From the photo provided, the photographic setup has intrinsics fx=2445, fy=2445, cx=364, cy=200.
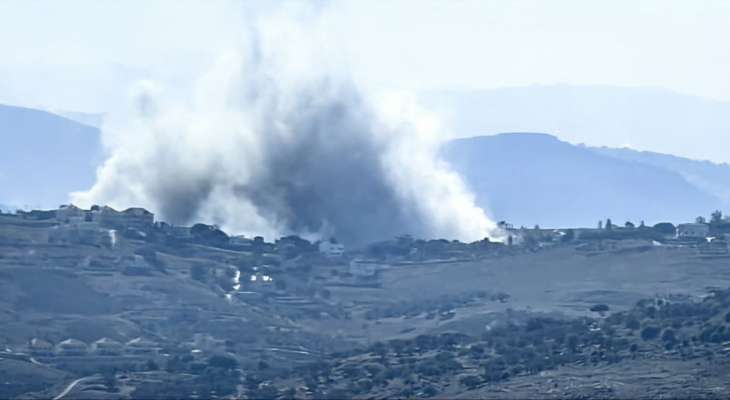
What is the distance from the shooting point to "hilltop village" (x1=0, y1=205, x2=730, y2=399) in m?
77.4

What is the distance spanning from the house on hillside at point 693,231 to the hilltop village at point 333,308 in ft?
0.54

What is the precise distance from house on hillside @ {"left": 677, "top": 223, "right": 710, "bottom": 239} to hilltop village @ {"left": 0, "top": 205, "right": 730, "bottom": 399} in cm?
17

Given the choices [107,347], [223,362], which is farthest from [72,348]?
[223,362]

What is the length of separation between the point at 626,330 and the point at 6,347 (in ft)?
74.1

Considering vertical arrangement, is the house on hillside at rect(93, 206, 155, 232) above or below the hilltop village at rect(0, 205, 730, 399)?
above

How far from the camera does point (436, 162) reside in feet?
503

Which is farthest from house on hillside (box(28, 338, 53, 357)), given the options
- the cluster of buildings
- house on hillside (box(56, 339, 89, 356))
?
house on hillside (box(56, 339, 89, 356))

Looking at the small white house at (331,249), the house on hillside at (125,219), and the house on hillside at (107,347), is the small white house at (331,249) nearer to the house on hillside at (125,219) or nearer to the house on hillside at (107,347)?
the house on hillside at (125,219)

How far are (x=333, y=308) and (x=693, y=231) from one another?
89.9ft

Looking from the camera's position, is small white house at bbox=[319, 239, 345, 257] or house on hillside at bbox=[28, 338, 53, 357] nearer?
house on hillside at bbox=[28, 338, 53, 357]

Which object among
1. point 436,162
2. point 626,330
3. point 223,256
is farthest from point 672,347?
point 436,162

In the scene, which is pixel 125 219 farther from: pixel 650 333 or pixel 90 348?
Answer: pixel 650 333

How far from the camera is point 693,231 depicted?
127 meters

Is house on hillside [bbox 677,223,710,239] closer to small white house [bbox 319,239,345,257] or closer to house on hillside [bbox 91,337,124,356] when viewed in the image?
small white house [bbox 319,239,345,257]
